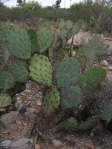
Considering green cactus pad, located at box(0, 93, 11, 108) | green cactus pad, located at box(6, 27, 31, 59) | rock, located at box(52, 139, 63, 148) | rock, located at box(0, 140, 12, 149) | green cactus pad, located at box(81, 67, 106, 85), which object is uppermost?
Result: green cactus pad, located at box(6, 27, 31, 59)

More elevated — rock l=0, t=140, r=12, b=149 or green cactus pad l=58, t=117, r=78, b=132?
green cactus pad l=58, t=117, r=78, b=132

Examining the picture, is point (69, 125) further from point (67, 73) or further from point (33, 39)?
point (33, 39)

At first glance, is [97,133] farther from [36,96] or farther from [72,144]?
[36,96]

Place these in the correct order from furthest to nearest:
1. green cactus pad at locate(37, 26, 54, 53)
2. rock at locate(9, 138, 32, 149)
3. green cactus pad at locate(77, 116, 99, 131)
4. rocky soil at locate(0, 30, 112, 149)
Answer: green cactus pad at locate(37, 26, 54, 53) < green cactus pad at locate(77, 116, 99, 131) < rocky soil at locate(0, 30, 112, 149) < rock at locate(9, 138, 32, 149)

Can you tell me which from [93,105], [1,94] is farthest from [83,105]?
[1,94]

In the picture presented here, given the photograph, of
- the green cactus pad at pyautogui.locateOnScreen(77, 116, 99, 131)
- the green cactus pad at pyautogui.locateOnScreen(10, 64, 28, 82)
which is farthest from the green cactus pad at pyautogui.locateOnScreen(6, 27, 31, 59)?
the green cactus pad at pyautogui.locateOnScreen(77, 116, 99, 131)

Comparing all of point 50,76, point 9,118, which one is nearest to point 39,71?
point 50,76

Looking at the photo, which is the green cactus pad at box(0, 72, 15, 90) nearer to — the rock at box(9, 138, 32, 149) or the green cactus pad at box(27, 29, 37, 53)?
the green cactus pad at box(27, 29, 37, 53)

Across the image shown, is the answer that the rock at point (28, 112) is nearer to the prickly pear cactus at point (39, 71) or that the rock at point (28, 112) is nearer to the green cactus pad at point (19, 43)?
the prickly pear cactus at point (39, 71)
